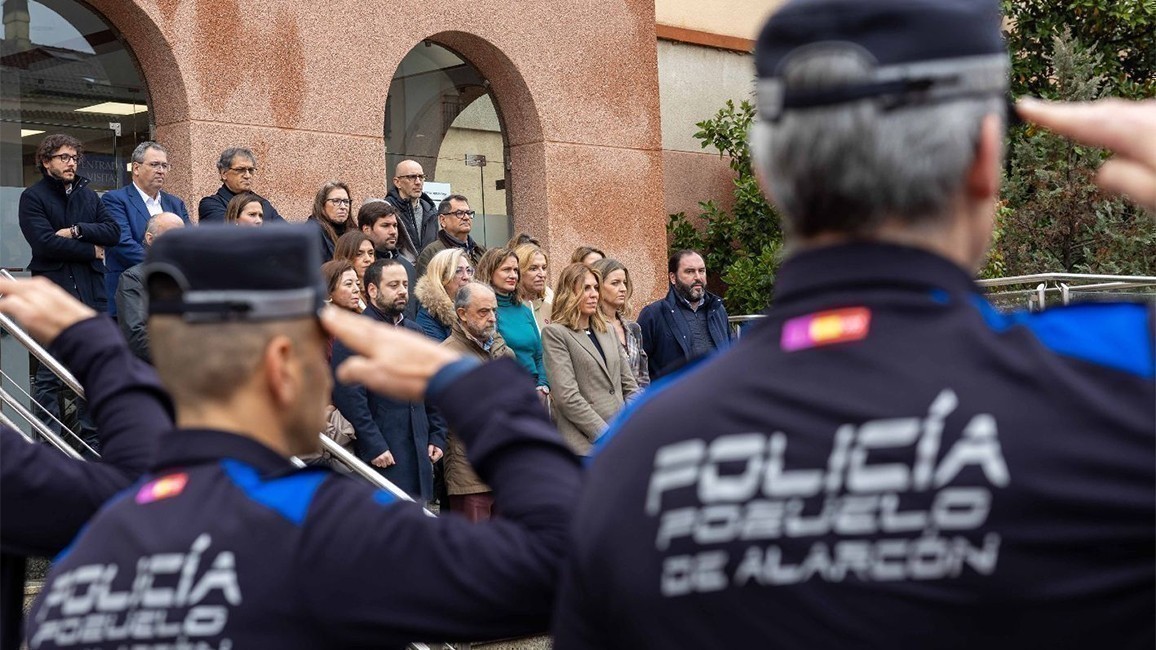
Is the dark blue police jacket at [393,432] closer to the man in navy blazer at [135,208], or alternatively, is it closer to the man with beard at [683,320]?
the man in navy blazer at [135,208]

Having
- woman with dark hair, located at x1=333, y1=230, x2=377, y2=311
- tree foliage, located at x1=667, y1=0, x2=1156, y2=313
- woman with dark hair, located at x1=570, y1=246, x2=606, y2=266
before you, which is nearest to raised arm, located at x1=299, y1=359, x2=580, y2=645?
woman with dark hair, located at x1=333, y1=230, x2=377, y2=311

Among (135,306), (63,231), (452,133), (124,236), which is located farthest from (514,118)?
(135,306)

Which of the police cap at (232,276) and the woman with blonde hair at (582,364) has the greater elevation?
the police cap at (232,276)

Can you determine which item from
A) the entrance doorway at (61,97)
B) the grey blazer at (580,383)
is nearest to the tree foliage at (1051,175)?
the entrance doorway at (61,97)

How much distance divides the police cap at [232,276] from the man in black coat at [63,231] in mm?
6752

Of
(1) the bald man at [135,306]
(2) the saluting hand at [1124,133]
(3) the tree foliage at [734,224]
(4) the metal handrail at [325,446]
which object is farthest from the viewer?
(3) the tree foliage at [734,224]

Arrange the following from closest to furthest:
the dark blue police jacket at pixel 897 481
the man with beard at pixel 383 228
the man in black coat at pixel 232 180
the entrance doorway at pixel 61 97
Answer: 1. the dark blue police jacket at pixel 897 481
2. the man with beard at pixel 383 228
3. the man in black coat at pixel 232 180
4. the entrance doorway at pixel 61 97

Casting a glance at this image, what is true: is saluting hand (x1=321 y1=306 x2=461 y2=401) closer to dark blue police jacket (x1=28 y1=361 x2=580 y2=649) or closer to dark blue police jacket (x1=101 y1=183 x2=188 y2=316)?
dark blue police jacket (x1=28 y1=361 x2=580 y2=649)

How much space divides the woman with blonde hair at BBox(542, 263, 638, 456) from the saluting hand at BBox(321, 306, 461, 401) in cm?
624

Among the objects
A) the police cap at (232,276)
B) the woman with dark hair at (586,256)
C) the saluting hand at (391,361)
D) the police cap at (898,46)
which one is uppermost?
the police cap at (898,46)

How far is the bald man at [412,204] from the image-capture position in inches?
405

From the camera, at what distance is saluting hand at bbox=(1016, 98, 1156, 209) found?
1614 millimetres

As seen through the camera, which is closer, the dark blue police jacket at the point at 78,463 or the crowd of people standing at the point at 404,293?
the dark blue police jacket at the point at 78,463

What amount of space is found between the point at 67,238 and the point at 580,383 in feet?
10.1
